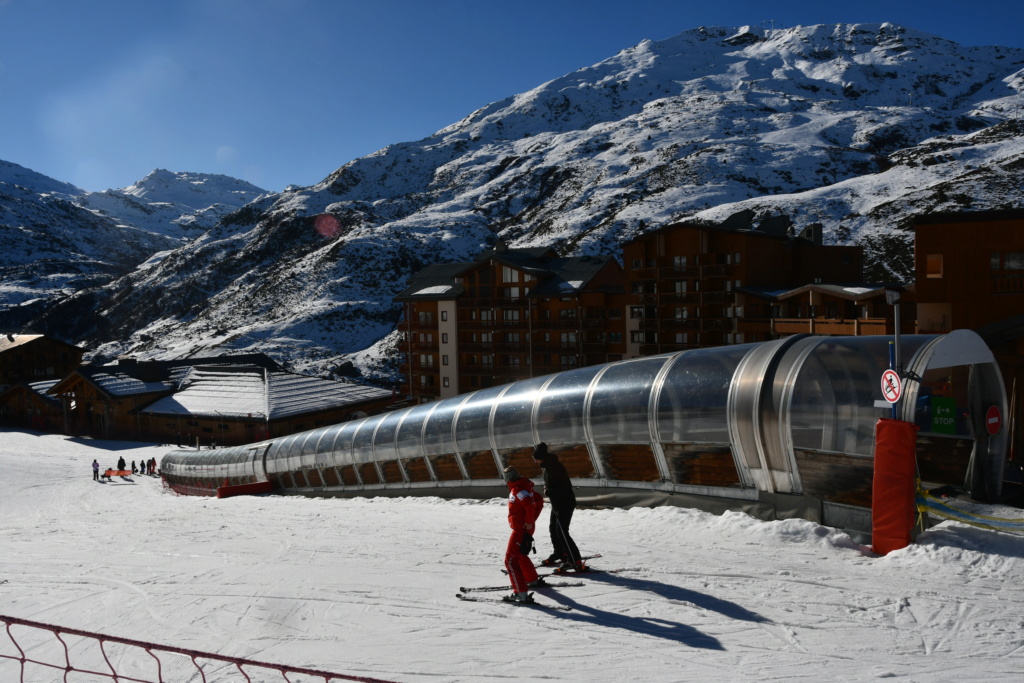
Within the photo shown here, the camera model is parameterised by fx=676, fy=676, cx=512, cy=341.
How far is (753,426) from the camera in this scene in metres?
11.0

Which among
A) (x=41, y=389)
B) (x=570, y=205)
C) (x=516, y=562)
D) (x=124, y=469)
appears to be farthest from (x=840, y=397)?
(x=570, y=205)

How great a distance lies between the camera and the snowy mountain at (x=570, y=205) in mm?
95438

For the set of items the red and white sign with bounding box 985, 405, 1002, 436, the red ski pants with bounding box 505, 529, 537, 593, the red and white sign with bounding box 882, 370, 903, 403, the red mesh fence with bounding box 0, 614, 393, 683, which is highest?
the red and white sign with bounding box 882, 370, 903, 403

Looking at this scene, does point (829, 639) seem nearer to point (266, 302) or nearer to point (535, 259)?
point (535, 259)

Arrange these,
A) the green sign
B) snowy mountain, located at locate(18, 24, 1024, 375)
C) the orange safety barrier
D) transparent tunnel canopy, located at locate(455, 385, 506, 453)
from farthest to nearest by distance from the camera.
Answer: snowy mountain, located at locate(18, 24, 1024, 375) < transparent tunnel canopy, located at locate(455, 385, 506, 453) < the green sign < the orange safety barrier

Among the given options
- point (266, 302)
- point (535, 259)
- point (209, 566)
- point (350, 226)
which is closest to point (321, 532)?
point (209, 566)

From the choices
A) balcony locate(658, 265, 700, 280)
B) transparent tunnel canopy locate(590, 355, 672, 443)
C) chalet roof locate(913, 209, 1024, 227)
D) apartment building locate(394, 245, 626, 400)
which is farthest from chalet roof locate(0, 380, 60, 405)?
chalet roof locate(913, 209, 1024, 227)

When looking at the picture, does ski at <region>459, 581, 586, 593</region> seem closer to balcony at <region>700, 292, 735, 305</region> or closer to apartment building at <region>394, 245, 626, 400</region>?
balcony at <region>700, 292, 735, 305</region>

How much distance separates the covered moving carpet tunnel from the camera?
10.2 m

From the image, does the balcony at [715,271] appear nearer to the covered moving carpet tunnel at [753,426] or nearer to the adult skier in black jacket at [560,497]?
the covered moving carpet tunnel at [753,426]

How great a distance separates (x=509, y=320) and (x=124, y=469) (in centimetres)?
2528

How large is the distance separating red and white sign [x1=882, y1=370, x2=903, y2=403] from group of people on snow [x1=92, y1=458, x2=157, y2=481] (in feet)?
115

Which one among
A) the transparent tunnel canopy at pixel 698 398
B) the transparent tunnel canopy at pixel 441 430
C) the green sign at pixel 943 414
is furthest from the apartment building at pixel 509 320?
the green sign at pixel 943 414

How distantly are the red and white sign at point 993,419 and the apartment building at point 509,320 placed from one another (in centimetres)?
3421
